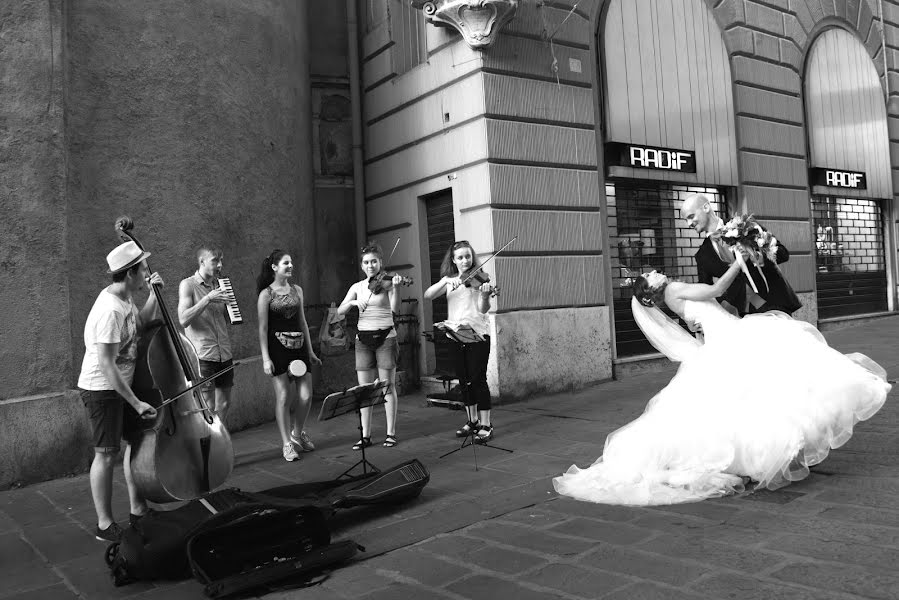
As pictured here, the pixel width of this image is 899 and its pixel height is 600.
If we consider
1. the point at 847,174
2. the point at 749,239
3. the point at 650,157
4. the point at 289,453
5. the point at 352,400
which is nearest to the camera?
the point at 749,239

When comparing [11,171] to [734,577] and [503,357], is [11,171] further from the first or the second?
[734,577]

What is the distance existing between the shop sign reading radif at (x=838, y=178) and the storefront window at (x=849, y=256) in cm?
37

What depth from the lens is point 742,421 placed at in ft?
16.1

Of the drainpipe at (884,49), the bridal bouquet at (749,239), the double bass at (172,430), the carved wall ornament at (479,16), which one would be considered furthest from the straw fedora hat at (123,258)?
the drainpipe at (884,49)

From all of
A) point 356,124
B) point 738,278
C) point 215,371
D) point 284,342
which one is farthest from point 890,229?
point 215,371

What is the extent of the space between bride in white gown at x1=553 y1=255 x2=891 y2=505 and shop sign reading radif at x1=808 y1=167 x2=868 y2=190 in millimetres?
9842

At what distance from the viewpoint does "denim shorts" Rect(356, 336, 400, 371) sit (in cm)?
736

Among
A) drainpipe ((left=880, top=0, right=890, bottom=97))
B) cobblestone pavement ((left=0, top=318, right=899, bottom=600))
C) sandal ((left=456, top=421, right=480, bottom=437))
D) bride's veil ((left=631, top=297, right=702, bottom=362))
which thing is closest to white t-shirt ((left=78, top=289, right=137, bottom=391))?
cobblestone pavement ((left=0, top=318, right=899, bottom=600))

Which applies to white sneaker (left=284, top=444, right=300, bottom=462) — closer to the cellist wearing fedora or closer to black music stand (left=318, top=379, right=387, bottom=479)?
black music stand (left=318, top=379, right=387, bottom=479)

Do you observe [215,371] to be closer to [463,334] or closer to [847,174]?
[463,334]

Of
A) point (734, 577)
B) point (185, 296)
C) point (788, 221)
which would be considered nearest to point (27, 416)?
point (185, 296)

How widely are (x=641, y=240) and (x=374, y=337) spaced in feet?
18.1

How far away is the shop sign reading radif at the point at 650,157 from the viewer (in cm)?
1074

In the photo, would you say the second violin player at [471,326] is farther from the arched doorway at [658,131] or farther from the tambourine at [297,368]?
the arched doorway at [658,131]
